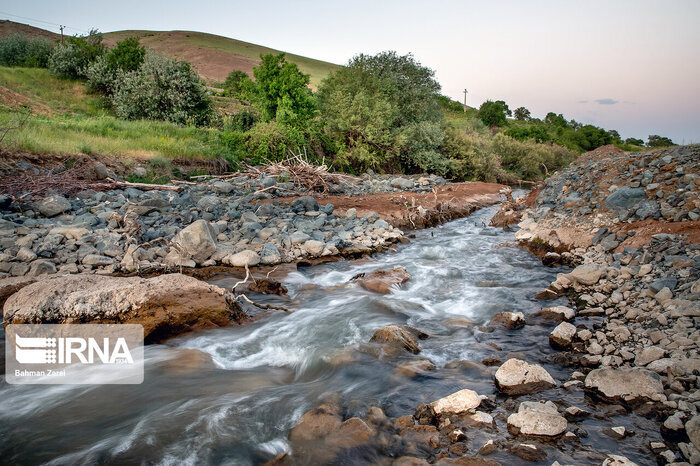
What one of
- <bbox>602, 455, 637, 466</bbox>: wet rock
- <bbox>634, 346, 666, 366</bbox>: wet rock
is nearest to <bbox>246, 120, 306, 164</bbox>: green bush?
<bbox>634, 346, 666, 366</bbox>: wet rock

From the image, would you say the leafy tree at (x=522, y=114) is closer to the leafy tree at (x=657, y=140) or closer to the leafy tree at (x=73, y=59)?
the leafy tree at (x=657, y=140)

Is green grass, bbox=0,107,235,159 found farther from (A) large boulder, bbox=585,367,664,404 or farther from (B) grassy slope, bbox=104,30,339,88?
(B) grassy slope, bbox=104,30,339,88

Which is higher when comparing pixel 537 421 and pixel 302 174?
pixel 302 174

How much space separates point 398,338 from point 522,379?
157 centimetres

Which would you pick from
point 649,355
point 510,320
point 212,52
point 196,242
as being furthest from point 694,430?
point 212,52

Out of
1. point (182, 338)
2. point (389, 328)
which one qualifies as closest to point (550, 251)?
point (389, 328)

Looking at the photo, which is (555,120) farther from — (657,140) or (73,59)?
(73,59)

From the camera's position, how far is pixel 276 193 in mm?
12883

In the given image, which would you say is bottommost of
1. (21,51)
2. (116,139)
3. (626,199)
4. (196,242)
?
(196,242)

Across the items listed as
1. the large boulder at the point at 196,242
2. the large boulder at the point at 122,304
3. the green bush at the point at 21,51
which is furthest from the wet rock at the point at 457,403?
the green bush at the point at 21,51

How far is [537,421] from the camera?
3.21 meters

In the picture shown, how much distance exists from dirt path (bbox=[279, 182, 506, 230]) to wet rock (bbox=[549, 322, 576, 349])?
7468mm

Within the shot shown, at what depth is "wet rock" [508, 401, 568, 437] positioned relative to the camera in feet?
10.3

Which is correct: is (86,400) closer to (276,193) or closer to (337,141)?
(276,193)
